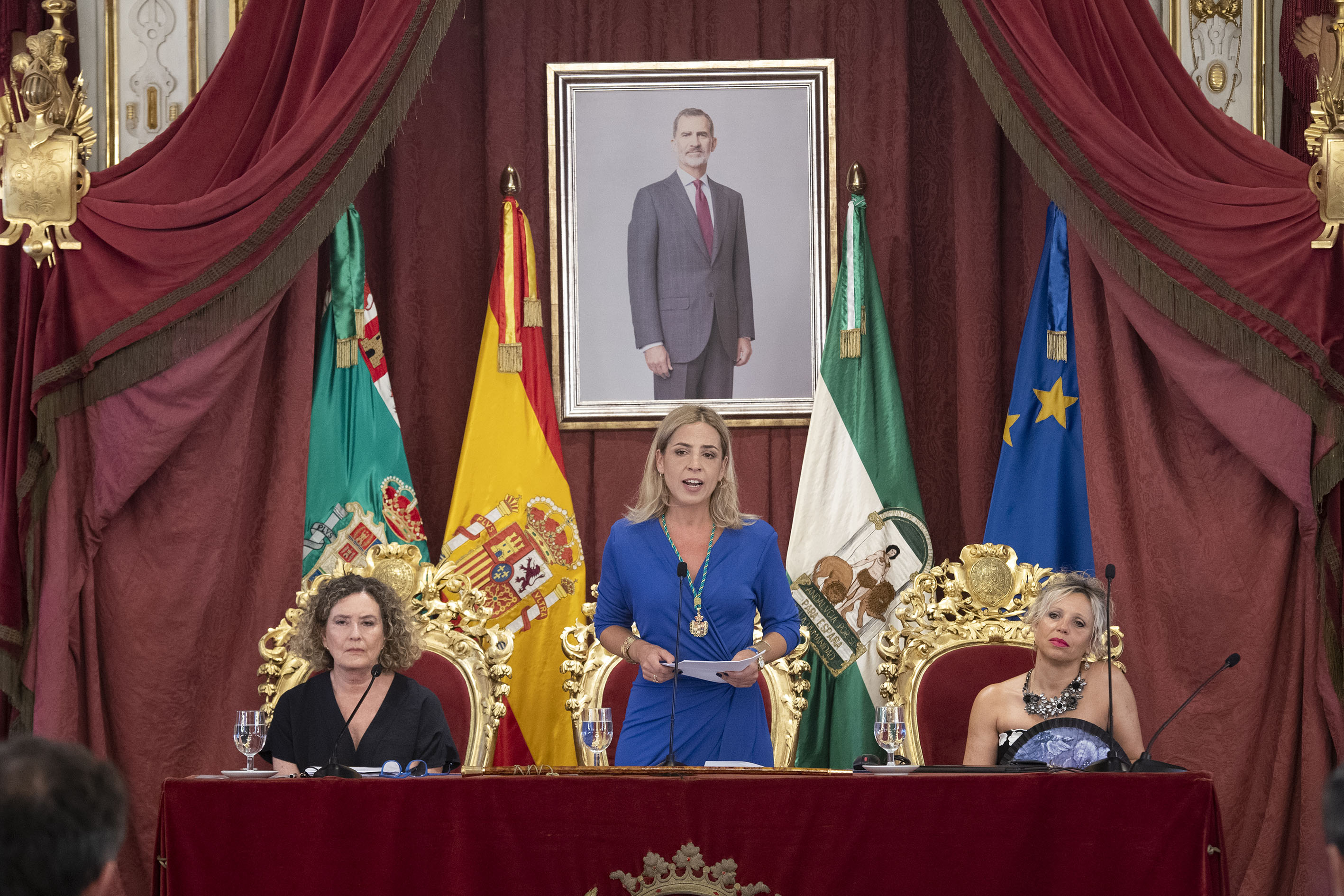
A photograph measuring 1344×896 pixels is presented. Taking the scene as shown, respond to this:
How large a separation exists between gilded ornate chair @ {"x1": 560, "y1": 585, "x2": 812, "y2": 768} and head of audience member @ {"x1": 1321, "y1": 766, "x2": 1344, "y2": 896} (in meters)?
2.58

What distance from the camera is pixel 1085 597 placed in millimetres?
3648

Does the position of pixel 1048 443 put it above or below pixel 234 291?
below

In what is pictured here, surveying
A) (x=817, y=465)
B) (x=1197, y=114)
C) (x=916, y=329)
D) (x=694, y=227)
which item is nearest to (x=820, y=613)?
(x=817, y=465)

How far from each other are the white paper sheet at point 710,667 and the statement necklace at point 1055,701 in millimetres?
880

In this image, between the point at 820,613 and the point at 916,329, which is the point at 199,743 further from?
the point at 916,329

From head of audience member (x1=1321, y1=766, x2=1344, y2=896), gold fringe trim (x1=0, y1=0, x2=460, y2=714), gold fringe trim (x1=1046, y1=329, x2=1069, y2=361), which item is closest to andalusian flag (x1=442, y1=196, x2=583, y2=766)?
gold fringe trim (x1=0, y1=0, x2=460, y2=714)

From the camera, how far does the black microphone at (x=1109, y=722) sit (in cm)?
291

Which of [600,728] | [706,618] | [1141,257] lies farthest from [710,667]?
[1141,257]

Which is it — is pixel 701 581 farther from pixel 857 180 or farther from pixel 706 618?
pixel 857 180

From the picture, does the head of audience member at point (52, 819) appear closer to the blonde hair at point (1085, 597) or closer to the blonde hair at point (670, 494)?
the blonde hair at point (670, 494)

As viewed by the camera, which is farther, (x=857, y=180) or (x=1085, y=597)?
(x=857, y=180)

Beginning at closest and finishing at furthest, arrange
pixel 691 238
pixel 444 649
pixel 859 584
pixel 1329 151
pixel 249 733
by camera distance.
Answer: pixel 249 733 → pixel 1329 151 → pixel 444 649 → pixel 859 584 → pixel 691 238

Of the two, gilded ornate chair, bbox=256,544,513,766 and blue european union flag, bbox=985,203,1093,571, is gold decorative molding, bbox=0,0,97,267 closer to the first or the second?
gilded ornate chair, bbox=256,544,513,766

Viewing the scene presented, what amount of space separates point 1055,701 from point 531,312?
2.28 metres
